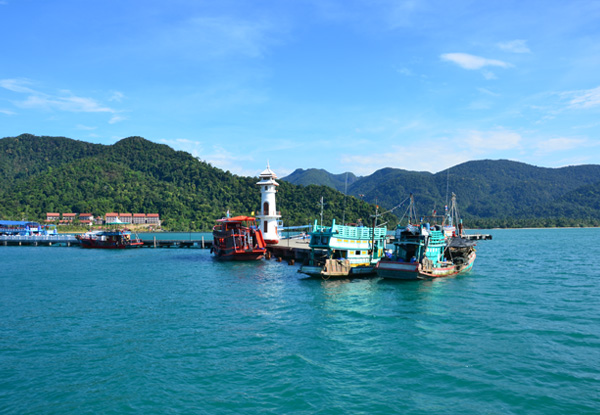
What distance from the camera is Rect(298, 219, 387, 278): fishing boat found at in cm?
3959

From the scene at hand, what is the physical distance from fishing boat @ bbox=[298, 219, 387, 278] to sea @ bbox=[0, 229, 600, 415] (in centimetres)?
466

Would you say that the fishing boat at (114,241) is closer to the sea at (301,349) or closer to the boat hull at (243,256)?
the boat hull at (243,256)

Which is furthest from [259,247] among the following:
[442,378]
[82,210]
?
[82,210]

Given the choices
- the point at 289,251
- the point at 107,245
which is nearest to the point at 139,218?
the point at 107,245

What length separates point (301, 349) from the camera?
1919 cm

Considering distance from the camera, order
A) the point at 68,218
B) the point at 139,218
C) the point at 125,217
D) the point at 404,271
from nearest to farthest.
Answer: the point at 404,271, the point at 68,218, the point at 125,217, the point at 139,218

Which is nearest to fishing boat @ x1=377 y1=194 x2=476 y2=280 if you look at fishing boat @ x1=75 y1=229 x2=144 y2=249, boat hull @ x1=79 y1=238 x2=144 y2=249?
boat hull @ x1=79 y1=238 x2=144 y2=249

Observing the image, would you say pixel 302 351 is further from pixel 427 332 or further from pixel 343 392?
pixel 427 332

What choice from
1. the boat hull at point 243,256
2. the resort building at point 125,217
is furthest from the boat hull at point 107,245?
the resort building at point 125,217

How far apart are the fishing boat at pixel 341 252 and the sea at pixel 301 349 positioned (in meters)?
4.66

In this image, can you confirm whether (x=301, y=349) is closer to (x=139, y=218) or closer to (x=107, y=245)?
(x=107, y=245)

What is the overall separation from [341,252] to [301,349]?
22819 mm

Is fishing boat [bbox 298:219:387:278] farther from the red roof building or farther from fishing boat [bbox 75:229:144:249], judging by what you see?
the red roof building

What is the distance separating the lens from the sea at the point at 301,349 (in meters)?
14.1
